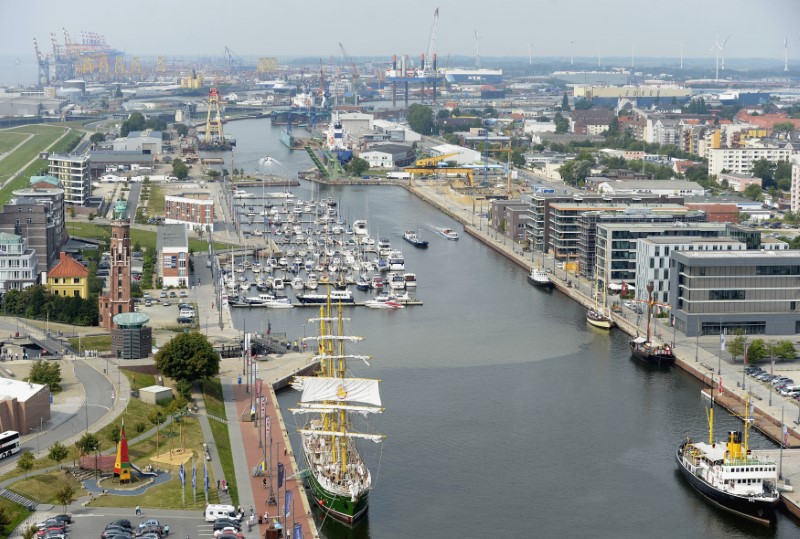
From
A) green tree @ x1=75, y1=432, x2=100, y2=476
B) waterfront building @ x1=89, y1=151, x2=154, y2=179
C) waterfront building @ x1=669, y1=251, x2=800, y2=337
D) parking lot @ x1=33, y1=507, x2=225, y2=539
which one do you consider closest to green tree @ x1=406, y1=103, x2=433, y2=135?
waterfront building @ x1=89, y1=151, x2=154, y2=179

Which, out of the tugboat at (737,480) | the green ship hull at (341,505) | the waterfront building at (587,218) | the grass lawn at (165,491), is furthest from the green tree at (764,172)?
the green ship hull at (341,505)

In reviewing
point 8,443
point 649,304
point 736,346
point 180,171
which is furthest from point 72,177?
point 8,443

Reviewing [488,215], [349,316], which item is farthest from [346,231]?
[349,316]

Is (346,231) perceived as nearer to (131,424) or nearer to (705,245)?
Answer: (705,245)

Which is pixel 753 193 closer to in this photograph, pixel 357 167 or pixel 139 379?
pixel 357 167

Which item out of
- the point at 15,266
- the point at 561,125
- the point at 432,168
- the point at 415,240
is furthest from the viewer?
the point at 561,125

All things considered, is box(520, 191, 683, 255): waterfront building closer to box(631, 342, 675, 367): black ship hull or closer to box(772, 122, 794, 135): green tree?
box(631, 342, 675, 367): black ship hull
